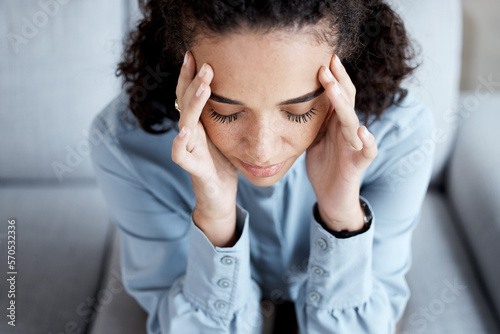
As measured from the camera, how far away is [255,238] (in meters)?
1.01

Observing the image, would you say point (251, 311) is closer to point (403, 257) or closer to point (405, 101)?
point (403, 257)

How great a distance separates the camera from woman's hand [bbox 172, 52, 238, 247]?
2.11 ft

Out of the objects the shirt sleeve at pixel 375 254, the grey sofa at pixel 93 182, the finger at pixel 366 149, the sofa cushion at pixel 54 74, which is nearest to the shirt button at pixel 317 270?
the shirt sleeve at pixel 375 254

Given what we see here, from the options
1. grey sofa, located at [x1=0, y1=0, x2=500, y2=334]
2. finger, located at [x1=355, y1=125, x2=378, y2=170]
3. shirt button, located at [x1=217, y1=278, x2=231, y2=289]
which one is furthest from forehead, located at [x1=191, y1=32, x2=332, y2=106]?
grey sofa, located at [x1=0, y1=0, x2=500, y2=334]

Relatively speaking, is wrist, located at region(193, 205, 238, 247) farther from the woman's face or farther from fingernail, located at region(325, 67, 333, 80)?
fingernail, located at region(325, 67, 333, 80)

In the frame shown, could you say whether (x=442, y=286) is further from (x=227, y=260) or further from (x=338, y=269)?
(x=227, y=260)

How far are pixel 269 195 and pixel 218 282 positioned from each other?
0.61 ft

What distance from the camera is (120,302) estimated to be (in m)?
1.11

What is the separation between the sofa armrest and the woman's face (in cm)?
62

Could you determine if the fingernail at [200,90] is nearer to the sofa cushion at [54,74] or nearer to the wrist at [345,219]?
the wrist at [345,219]

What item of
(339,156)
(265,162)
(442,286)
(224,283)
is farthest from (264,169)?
(442,286)

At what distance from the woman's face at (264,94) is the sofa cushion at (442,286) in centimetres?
59

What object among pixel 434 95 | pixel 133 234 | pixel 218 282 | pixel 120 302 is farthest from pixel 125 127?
pixel 434 95

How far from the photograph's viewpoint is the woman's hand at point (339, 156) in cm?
66
